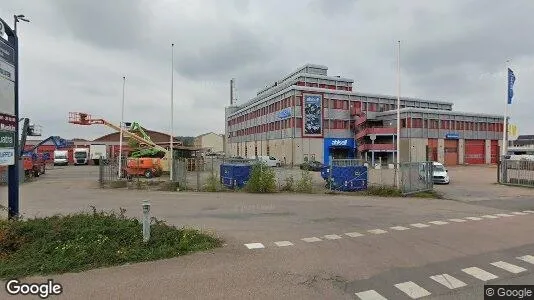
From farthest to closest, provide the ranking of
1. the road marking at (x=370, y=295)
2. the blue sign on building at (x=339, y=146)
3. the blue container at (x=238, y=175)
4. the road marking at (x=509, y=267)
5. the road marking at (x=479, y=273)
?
Result: the blue sign on building at (x=339, y=146), the blue container at (x=238, y=175), the road marking at (x=509, y=267), the road marking at (x=479, y=273), the road marking at (x=370, y=295)

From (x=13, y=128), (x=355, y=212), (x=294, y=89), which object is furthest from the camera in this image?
(x=294, y=89)

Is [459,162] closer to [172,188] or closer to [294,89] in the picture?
[294,89]

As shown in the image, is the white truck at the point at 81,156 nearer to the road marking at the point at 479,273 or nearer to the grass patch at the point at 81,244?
the grass patch at the point at 81,244

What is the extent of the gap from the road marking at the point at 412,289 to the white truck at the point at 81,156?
2451 inches

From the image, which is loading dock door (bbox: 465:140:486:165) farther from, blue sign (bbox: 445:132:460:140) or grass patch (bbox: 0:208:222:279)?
grass patch (bbox: 0:208:222:279)

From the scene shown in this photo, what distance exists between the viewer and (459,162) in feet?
196

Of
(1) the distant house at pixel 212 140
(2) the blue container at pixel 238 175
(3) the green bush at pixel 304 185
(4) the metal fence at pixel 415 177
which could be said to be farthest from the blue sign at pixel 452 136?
→ (1) the distant house at pixel 212 140

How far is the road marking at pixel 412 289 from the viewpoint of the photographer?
4852 millimetres

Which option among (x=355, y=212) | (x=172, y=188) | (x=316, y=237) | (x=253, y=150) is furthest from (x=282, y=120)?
(x=316, y=237)

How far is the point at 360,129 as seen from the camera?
58.0 m

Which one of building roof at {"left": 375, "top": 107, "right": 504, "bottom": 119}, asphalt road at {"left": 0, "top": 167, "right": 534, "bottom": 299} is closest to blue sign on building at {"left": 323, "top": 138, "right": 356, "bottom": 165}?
building roof at {"left": 375, "top": 107, "right": 504, "bottom": 119}

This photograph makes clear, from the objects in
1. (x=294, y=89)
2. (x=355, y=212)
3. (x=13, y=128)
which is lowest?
(x=355, y=212)

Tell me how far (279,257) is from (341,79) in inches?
2557

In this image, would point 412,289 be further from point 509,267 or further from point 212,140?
point 212,140
